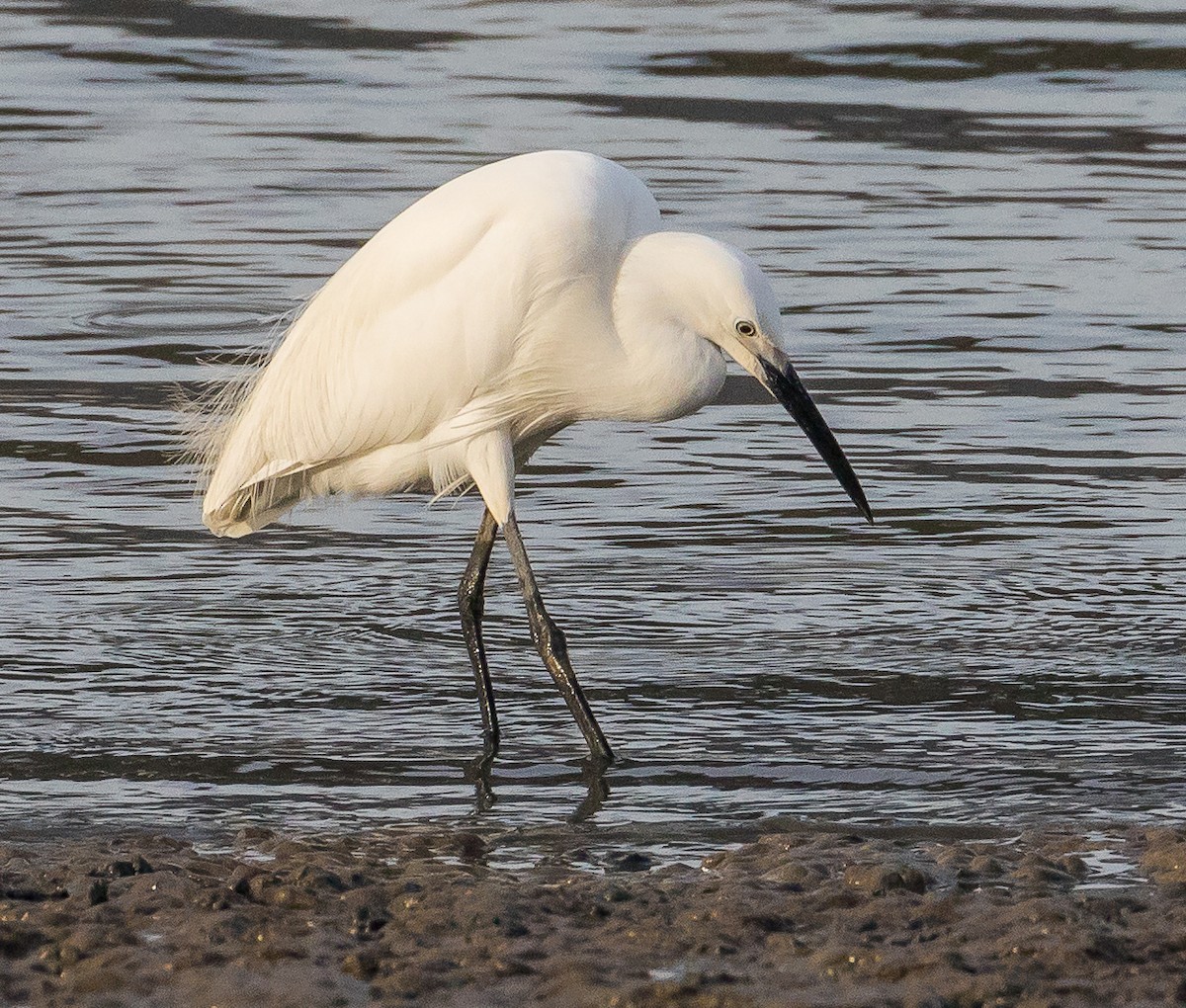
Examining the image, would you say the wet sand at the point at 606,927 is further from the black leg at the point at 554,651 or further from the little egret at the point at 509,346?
the little egret at the point at 509,346

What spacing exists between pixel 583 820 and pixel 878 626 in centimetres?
189

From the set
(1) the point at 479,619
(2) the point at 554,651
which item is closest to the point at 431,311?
(1) the point at 479,619

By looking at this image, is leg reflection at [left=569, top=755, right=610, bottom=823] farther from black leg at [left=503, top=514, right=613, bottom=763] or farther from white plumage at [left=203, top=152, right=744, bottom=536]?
white plumage at [left=203, top=152, right=744, bottom=536]

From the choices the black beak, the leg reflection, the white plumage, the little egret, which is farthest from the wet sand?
the white plumage

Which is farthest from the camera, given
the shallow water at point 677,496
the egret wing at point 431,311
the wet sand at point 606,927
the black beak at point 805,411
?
the egret wing at point 431,311

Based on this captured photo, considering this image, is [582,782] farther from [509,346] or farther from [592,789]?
[509,346]

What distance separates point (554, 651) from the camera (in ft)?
23.1

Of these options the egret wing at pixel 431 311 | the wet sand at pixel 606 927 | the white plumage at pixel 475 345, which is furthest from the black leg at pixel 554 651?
the wet sand at pixel 606 927

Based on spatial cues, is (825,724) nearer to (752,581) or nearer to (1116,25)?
(752,581)

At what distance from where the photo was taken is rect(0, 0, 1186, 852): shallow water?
22.0 ft

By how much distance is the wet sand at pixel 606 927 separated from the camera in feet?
15.3

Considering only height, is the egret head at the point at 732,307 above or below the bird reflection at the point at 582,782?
above

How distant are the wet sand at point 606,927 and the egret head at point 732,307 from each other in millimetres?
1520

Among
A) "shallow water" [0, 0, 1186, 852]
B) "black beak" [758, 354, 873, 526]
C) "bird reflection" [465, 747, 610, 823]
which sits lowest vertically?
"shallow water" [0, 0, 1186, 852]
